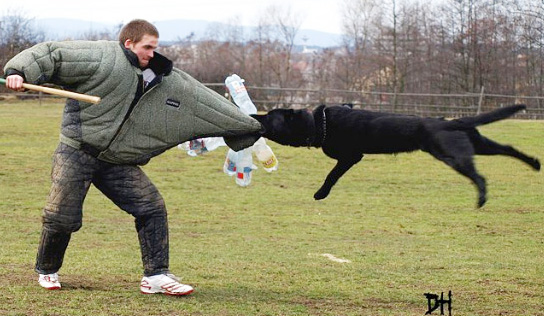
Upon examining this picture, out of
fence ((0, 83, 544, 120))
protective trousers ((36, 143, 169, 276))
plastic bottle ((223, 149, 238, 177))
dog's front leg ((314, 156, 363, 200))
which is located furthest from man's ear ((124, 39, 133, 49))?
fence ((0, 83, 544, 120))

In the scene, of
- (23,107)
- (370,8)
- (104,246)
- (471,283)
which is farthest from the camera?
(370,8)

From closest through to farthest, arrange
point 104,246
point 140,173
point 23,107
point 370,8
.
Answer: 1. point 140,173
2. point 104,246
3. point 23,107
4. point 370,8

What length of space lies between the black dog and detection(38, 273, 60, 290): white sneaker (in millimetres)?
2082

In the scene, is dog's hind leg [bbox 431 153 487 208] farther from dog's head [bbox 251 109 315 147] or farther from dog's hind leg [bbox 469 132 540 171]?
dog's head [bbox 251 109 315 147]

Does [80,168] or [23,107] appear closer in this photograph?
[80,168]

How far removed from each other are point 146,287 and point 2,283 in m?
1.22

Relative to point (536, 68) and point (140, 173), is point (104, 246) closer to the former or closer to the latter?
point (140, 173)

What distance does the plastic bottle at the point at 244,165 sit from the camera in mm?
6781

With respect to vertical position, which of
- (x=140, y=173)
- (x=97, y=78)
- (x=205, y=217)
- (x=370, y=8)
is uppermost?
(x=370, y=8)

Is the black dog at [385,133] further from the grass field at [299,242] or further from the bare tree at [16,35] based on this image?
the bare tree at [16,35]

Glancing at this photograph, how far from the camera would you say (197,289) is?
6848mm

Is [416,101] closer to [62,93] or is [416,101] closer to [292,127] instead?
[292,127]

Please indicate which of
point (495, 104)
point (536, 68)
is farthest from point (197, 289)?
point (536, 68)

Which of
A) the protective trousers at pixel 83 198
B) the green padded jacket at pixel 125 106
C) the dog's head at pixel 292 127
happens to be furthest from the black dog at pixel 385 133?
the protective trousers at pixel 83 198
